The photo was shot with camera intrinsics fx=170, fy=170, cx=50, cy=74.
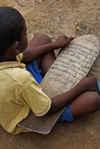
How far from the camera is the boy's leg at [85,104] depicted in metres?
1.49

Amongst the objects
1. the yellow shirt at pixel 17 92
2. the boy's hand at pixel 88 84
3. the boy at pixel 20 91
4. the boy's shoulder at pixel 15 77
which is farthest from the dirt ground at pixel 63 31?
the boy's shoulder at pixel 15 77

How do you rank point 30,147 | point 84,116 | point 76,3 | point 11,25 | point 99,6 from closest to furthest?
1. point 11,25
2. point 30,147
3. point 84,116
4. point 99,6
5. point 76,3

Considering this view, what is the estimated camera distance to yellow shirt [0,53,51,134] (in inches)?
43.6

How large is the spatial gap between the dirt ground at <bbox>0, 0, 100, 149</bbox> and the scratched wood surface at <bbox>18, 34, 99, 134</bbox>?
24cm

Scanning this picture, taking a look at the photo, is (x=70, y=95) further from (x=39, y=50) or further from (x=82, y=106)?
(x=39, y=50)

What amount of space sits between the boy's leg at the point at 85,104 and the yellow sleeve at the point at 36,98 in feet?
1.14

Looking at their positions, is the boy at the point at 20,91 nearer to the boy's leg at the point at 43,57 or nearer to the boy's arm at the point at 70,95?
the boy's arm at the point at 70,95

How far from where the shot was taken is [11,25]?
41.5 inches

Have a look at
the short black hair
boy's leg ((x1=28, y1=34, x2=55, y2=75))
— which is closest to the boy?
the short black hair

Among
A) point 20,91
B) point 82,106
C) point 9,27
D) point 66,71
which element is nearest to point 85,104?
point 82,106

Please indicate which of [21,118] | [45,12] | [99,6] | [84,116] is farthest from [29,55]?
[99,6]

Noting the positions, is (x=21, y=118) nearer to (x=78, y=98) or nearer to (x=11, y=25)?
(x=78, y=98)

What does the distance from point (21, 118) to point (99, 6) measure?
2.22 m

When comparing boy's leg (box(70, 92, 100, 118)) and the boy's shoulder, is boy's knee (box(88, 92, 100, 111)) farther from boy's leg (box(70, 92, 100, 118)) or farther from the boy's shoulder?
the boy's shoulder
